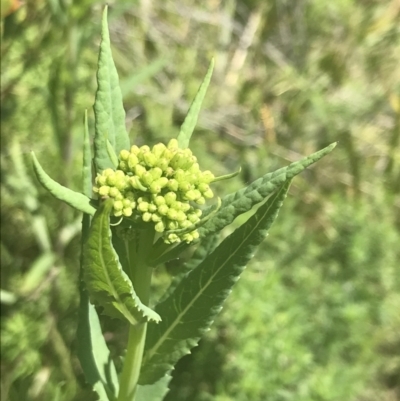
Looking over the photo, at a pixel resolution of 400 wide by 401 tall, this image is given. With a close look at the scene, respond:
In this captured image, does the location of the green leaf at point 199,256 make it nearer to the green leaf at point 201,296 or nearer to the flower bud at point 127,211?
the green leaf at point 201,296

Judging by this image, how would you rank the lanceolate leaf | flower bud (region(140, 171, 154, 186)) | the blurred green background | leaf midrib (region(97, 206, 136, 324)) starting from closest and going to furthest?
1. leaf midrib (region(97, 206, 136, 324))
2. flower bud (region(140, 171, 154, 186))
3. the lanceolate leaf
4. the blurred green background

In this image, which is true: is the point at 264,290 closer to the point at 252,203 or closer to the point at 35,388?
the point at 35,388

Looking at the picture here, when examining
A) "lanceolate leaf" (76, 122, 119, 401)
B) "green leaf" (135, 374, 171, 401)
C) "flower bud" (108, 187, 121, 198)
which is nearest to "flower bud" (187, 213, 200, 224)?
"flower bud" (108, 187, 121, 198)

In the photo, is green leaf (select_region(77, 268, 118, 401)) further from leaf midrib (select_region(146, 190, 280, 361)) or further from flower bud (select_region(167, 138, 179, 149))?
flower bud (select_region(167, 138, 179, 149))

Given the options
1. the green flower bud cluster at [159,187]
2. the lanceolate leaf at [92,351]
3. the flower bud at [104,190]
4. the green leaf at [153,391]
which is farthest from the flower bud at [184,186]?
the green leaf at [153,391]

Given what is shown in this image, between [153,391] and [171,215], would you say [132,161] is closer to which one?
[171,215]

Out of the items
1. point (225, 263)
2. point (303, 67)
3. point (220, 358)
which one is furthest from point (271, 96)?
point (225, 263)
